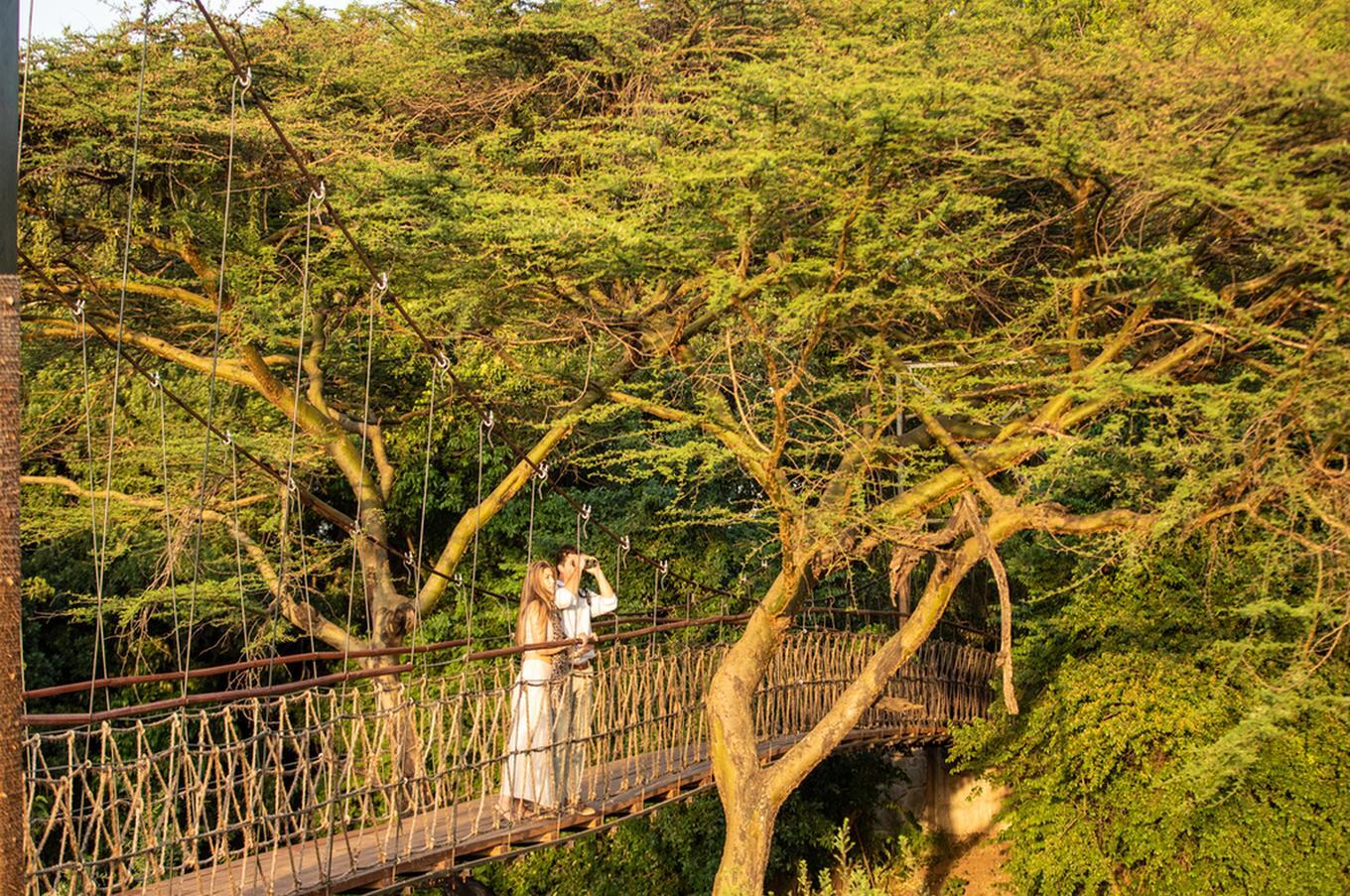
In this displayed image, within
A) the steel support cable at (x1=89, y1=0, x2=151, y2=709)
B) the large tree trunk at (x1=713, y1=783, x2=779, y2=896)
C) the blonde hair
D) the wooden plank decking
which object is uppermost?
the steel support cable at (x1=89, y1=0, x2=151, y2=709)

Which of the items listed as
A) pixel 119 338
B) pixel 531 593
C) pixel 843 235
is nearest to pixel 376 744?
pixel 531 593

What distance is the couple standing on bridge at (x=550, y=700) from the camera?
6.55 meters

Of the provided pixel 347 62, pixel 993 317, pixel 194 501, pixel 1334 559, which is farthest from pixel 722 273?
pixel 194 501

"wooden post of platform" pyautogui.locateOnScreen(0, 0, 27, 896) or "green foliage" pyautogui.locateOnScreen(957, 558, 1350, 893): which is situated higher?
"wooden post of platform" pyautogui.locateOnScreen(0, 0, 27, 896)

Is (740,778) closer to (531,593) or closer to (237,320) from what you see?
(531,593)

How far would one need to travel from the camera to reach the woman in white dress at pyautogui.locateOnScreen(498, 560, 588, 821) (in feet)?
21.5

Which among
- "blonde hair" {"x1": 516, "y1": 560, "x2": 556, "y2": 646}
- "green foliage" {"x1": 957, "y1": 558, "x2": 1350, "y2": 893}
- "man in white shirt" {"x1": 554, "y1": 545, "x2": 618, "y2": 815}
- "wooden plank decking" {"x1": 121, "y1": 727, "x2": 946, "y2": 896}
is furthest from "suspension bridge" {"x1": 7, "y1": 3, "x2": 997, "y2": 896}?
"green foliage" {"x1": 957, "y1": 558, "x2": 1350, "y2": 893}

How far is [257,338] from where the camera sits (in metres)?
10.6

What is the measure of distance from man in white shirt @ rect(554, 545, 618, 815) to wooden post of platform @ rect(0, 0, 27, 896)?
108 inches

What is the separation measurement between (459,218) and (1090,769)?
16.1 feet

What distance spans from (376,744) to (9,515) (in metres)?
2.07

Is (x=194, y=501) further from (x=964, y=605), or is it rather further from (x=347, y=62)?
(x=964, y=605)

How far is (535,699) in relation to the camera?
Answer: 6.64 m

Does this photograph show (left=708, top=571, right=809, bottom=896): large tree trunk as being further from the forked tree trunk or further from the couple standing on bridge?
the couple standing on bridge
